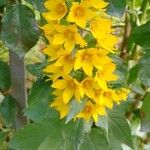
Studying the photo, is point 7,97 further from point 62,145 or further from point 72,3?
point 72,3

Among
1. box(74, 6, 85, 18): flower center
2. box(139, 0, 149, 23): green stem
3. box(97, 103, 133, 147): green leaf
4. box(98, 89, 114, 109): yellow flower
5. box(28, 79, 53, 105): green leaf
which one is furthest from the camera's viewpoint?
box(139, 0, 149, 23): green stem

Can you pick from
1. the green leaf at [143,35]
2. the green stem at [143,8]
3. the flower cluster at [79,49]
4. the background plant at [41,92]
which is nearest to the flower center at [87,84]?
the flower cluster at [79,49]

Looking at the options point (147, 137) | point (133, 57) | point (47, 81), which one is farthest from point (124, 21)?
point (47, 81)

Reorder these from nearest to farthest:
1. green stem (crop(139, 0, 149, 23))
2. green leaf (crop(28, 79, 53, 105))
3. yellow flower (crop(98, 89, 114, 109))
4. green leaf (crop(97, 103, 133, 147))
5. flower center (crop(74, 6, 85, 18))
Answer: flower center (crop(74, 6, 85, 18)) < yellow flower (crop(98, 89, 114, 109)) < green leaf (crop(28, 79, 53, 105)) < green leaf (crop(97, 103, 133, 147)) < green stem (crop(139, 0, 149, 23))

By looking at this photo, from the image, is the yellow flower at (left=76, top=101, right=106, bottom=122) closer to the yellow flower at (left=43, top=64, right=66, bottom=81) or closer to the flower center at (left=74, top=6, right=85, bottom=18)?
the yellow flower at (left=43, top=64, right=66, bottom=81)

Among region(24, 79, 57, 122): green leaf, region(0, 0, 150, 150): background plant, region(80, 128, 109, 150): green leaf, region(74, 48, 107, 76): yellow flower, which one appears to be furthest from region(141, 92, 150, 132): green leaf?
region(74, 48, 107, 76): yellow flower

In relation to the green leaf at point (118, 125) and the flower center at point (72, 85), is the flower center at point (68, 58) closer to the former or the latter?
the flower center at point (72, 85)
